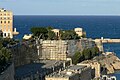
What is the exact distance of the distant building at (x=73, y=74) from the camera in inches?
1620

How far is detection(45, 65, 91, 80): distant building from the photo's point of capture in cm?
4116

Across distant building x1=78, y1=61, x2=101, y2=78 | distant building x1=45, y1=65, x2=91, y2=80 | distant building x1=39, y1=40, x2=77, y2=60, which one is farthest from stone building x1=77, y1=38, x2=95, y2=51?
distant building x1=45, y1=65, x2=91, y2=80

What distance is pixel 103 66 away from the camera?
59.5m

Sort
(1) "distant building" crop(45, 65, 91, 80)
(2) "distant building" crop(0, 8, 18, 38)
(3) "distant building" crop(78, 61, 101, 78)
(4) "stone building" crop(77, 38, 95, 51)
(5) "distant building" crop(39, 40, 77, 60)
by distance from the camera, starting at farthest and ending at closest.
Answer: (2) "distant building" crop(0, 8, 18, 38) → (4) "stone building" crop(77, 38, 95, 51) → (5) "distant building" crop(39, 40, 77, 60) → (3) "distant building" crop(78, 61, 101, 78) → (1) "distant building" crop(45, 65, 91, 80)

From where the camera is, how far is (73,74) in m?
42.6

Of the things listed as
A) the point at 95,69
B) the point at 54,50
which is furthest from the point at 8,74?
the point at 54,50

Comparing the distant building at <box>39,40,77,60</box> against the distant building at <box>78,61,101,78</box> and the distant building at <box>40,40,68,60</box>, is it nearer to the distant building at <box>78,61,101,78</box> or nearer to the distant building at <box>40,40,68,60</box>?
the distant building at <box>40,40,68,60</box>

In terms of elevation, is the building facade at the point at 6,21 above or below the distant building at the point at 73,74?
above

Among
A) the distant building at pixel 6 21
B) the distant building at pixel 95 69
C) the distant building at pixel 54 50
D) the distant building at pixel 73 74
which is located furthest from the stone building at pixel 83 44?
the distant building at pixel 73 74

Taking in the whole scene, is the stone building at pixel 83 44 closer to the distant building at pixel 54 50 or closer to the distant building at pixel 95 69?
the distant building at pixel 54 50

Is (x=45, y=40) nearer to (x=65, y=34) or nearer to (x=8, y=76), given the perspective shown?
(x=65, y=34)

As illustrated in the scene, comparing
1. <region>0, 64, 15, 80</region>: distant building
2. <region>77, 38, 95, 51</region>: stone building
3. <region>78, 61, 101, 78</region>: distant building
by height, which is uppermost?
<region>0, 64, 15, 80</region>: distant building

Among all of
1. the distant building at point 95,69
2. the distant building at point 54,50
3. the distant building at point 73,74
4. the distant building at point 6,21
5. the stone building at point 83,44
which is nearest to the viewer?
the distant building at point 73,74

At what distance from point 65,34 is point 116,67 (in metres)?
7.70
